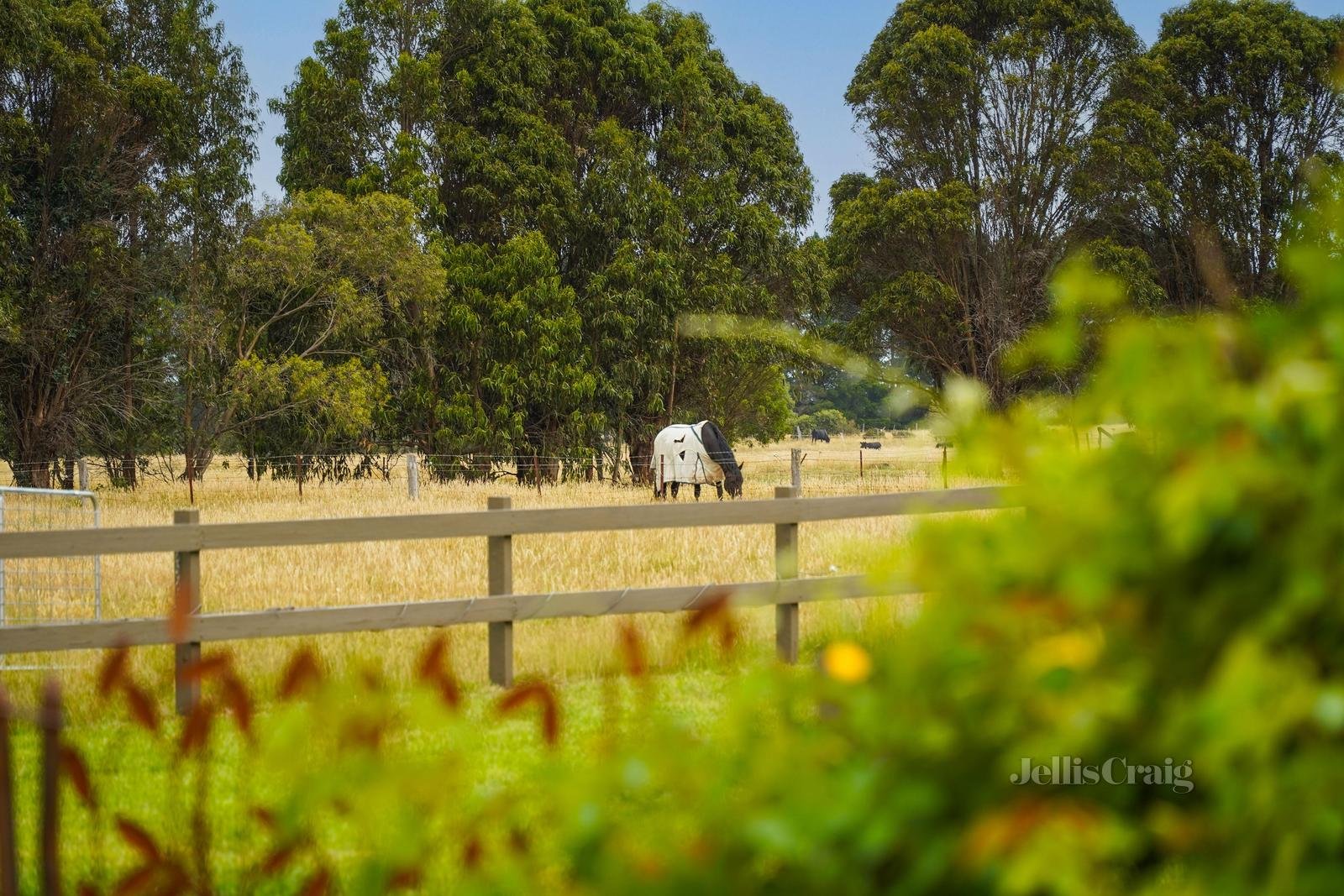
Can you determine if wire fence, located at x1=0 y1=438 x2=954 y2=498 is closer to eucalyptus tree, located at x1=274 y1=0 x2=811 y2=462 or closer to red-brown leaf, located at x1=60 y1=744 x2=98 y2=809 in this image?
eucalyptus tree, located at x1=274 y1=0 x2=811 y2=462

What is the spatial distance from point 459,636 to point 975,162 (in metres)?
28.5

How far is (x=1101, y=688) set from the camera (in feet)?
3.67

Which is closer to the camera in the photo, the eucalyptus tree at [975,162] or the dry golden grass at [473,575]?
the dry golden grass at [473,575]

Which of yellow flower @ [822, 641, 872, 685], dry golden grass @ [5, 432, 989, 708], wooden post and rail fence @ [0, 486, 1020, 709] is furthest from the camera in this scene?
dry golden grass @ [5, 432, 989, 708]

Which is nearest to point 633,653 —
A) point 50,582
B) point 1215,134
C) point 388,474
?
point 50,582

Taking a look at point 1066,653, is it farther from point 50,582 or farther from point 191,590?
point 50,582

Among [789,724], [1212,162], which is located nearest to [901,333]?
[1212,162]

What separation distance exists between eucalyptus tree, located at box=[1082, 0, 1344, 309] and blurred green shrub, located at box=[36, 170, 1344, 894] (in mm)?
32906

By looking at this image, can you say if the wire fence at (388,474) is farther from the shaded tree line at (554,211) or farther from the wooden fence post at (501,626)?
the wooden fence post at (501,626)

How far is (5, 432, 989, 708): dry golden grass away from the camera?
7.16 m

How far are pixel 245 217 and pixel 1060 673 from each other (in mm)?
30140

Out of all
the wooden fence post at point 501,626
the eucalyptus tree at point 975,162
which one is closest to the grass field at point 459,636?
the wooden fence post at point 501,626

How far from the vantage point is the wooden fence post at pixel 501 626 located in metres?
6.75

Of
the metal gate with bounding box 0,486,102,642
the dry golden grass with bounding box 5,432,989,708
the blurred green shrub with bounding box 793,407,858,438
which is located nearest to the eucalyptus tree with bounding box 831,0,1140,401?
the dry golden grass with bounding box 5,432,989,708
